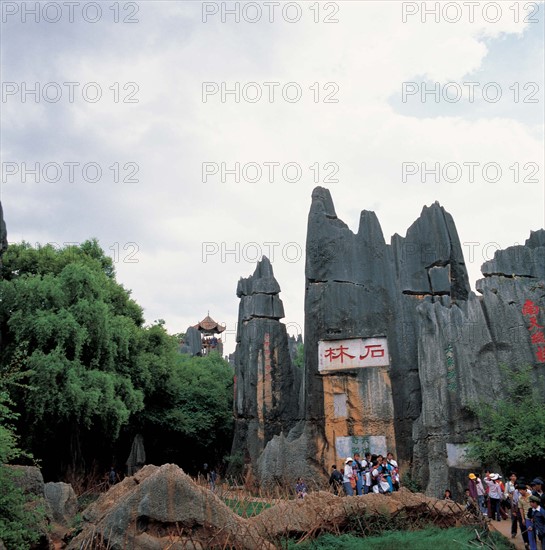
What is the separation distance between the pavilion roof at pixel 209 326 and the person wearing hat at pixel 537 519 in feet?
136

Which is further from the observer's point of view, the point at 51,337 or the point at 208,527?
the point at 51,337

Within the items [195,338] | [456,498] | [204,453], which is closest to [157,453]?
[204,453]

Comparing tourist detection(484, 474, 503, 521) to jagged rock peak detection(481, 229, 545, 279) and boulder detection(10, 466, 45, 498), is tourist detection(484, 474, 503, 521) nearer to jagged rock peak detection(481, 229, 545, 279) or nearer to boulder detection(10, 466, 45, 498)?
jagged rock peak detection(481, 229, 545, 279)

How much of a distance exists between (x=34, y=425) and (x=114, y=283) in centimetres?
601

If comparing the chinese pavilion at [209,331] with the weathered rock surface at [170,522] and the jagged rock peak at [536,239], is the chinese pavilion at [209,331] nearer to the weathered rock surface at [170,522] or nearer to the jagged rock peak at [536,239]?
the jagged rock peak at [536,239]

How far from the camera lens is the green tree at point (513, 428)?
992 centimetres

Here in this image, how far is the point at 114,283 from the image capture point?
1822 centimetres

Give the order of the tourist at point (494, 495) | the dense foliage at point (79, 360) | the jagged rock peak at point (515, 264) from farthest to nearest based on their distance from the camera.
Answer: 1. the jagged rock peak at point (515, 264)
2. the dense foliage at point (79, 360)
3. the tourist at point (494, 495)

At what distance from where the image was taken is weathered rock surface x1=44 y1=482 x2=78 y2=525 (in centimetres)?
1005

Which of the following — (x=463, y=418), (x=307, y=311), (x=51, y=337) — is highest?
(x=307, y=311)

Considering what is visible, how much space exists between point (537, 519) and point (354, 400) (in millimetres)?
8628

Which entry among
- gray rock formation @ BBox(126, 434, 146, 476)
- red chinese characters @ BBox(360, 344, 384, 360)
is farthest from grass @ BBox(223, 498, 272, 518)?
gray rock formation @ BBox(126, 434, 146, 476)

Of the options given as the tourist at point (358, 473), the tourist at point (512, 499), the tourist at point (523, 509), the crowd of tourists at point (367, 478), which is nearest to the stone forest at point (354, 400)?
the tourist at point (523, 509)

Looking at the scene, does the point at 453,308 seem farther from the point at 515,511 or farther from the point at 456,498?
the point at 515,511
